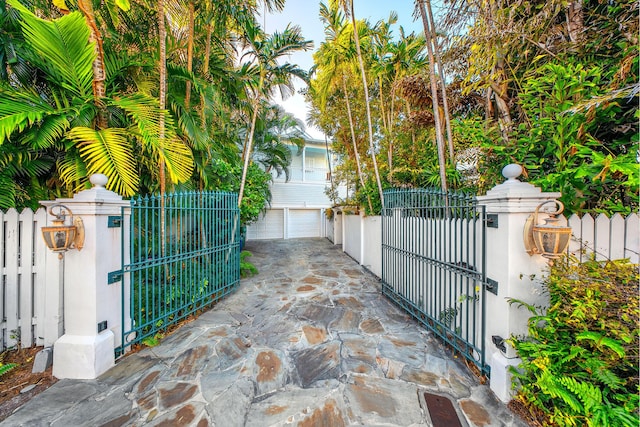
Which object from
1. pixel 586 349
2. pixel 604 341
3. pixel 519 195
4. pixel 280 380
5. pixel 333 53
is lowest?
pixel 280 380

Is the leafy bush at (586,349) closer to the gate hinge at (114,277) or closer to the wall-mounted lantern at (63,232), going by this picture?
the gate hinge at (114,277)

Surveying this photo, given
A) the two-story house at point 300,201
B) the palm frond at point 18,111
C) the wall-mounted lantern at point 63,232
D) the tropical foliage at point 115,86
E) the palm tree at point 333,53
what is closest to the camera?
the wall-mounted lantern at point 63,232

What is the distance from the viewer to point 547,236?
1791mm

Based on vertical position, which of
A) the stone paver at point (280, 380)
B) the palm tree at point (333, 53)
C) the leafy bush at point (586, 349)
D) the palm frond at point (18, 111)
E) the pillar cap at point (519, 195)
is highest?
the palm tree at point (333, 53)

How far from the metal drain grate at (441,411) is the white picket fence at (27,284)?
12.6 ft

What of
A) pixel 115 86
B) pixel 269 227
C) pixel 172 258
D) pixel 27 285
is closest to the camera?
pixel 27 285

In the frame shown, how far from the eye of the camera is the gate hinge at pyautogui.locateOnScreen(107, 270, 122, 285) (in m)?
2.58

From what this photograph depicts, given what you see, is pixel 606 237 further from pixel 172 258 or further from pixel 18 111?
pixel 18 111

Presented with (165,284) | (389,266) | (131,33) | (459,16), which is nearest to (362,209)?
(389,266)

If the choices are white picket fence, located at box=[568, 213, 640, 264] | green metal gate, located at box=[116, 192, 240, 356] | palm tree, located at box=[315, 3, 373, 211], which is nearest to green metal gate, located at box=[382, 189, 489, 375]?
white picket fence, located at box=[568, 213, 640, 264]

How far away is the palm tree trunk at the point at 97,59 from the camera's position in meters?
2.89

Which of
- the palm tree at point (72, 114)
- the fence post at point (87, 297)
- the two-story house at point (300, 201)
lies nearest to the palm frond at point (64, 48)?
the palm tree at point (72, 114)

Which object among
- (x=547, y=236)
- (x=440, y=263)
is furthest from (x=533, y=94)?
(x=440, y=263)

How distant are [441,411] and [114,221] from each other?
12.2 ft
